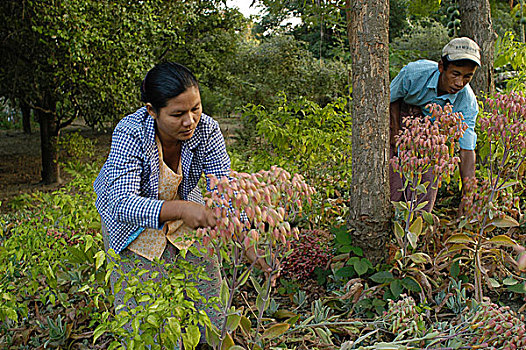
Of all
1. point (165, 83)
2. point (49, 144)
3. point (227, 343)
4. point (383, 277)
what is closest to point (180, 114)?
point (165, 83)

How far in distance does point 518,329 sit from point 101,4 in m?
5.67

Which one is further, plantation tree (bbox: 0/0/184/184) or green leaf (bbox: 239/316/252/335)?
plantation tree (bbox: 0/0/184/184)

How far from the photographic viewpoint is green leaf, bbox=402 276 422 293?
2.36 meters

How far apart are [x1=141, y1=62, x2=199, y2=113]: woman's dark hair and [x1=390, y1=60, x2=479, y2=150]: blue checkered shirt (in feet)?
5.50

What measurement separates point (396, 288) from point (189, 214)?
1.28 metres

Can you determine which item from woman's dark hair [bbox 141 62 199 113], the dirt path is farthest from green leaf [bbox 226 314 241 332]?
the dirt path

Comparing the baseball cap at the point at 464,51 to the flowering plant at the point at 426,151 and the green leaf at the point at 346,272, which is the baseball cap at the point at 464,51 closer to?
the flowering plant at the point at 426,151

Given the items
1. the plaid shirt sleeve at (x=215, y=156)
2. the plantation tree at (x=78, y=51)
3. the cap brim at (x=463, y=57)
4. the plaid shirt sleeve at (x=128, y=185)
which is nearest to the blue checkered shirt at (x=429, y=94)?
the cap brim at (x=463, y=57)

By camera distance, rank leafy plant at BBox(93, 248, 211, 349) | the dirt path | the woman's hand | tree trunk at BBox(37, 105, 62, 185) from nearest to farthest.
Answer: leafy plant at BBox(93, 248, 211, 349) < the woman's hand < tree trunk at BBox(37, 105, 62, 185) < the dirt path

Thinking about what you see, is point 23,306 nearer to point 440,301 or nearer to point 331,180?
point 440,301

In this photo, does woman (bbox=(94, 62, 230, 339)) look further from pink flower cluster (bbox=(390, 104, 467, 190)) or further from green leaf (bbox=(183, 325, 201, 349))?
pink flower cluster (bbox=(390, 104, 467, 190))

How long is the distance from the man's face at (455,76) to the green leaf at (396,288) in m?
1.16

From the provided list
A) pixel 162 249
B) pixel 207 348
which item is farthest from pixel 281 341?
pixel 162 249

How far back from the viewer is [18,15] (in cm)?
565
